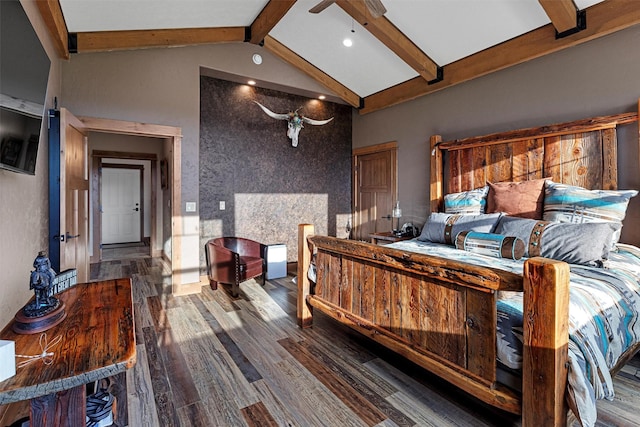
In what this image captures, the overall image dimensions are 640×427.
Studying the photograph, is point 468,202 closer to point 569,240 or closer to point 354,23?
point 569,240

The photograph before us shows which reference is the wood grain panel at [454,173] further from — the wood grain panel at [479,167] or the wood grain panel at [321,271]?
the wood grain panel at [321,271]

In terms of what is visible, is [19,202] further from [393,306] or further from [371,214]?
[371,214]

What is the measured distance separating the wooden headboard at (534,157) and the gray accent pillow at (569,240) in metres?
0.69

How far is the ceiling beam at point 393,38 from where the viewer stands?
3.42m

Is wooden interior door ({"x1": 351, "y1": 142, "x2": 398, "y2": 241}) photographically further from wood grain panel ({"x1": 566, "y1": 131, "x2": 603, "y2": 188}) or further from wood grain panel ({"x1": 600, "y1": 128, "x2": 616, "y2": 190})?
wood grain panel ({"x1": 600, "y1": 128, "x2": 616, "y2": 190})

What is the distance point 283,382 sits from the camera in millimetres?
2141

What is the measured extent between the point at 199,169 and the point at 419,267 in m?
3.48

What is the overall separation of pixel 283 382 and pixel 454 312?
1216mm

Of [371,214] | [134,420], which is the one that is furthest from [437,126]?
[134,420]

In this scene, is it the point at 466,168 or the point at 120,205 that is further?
the point at 120,205

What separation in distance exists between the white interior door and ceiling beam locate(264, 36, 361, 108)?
519 cm

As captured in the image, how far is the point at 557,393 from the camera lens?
1.28m

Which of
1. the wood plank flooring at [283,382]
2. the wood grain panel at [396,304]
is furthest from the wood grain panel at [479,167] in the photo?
the wood grain panel at [396,304]

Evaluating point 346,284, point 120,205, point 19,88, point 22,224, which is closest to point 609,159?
point 346,284
